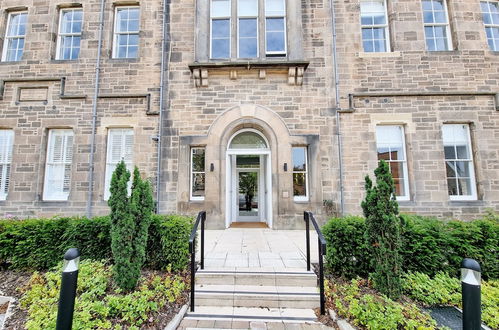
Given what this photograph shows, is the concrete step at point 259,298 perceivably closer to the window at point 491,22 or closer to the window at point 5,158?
the window at point 5,158

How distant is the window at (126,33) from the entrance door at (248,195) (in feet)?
19.4

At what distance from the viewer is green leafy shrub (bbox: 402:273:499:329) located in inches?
131

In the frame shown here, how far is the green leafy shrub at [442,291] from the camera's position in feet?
10.9

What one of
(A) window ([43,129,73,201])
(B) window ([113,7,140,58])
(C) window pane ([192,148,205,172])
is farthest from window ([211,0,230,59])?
(A) window ([43,129,73,201])

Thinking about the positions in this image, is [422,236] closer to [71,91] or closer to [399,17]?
[399,17]

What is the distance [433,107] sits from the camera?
7.75m

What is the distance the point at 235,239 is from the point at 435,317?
4153 millimetres

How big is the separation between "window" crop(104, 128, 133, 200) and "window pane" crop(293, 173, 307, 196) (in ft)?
18.1

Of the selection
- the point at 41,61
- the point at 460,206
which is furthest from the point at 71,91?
the point at 460,206

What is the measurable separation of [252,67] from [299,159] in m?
3.43

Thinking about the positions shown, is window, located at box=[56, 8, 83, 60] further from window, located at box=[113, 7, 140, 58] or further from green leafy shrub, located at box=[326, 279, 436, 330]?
green leafy shrub, located at box=[326, 279, 436, 330]

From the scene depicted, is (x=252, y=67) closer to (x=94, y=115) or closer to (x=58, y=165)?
(x=94, y=115)

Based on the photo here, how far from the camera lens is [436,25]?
26.9ft

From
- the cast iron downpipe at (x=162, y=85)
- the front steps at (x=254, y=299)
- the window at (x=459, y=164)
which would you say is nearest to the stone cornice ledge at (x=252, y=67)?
the cast iron downpipe at (x=162, y=85)
